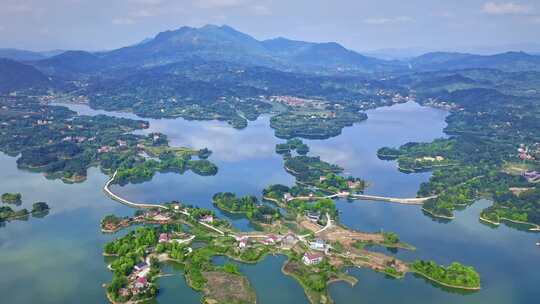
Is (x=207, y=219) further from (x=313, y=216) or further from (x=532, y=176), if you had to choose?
(x=532, y=176)

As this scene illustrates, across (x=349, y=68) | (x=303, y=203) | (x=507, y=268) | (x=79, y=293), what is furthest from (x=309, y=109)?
(x=349, y=68)

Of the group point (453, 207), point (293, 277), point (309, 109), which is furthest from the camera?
point (309, 109)

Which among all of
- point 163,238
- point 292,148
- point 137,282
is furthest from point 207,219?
point 292,148

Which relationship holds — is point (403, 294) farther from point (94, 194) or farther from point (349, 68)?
point (349, 68)

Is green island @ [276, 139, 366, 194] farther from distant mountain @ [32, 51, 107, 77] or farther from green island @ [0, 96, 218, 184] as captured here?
distant mountain @ [32, 51, 107, 77]

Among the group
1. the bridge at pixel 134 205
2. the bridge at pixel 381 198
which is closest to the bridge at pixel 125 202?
the bridge at pixel 134 205

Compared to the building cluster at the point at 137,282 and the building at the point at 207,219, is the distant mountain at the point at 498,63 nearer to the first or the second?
the building at the point at 207,219
